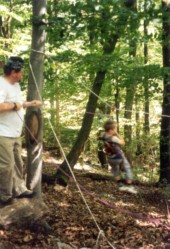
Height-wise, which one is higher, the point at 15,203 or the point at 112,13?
the point at 112,13

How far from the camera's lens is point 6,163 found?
4695 millimetres

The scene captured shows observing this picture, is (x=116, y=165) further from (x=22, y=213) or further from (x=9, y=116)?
(x=9, y=116)

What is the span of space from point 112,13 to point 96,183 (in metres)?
6.24

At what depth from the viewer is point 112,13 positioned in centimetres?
545

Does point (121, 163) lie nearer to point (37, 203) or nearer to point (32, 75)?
point (37, 203)

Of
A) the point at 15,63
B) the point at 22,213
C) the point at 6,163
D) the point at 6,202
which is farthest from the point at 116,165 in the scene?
→ the point at 15,63

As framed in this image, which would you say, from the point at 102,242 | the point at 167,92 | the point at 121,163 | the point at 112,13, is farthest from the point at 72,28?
the point at 167,92

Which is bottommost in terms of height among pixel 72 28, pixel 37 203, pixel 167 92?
pixel 37 203

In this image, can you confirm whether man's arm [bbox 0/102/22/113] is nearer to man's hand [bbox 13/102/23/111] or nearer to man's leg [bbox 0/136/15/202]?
man's hand [bbox 13/102/23/111]

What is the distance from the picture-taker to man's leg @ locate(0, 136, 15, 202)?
4.64 meters

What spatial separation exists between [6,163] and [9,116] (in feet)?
2.16

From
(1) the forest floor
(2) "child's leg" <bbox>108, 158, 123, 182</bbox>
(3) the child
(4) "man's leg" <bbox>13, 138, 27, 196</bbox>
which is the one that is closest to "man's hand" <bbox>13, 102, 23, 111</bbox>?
(4) "man's leg" <bbox>13, 138, 27, 196</bbox>

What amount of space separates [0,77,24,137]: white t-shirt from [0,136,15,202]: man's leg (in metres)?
0.11

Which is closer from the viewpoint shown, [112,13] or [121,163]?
[112,13]
